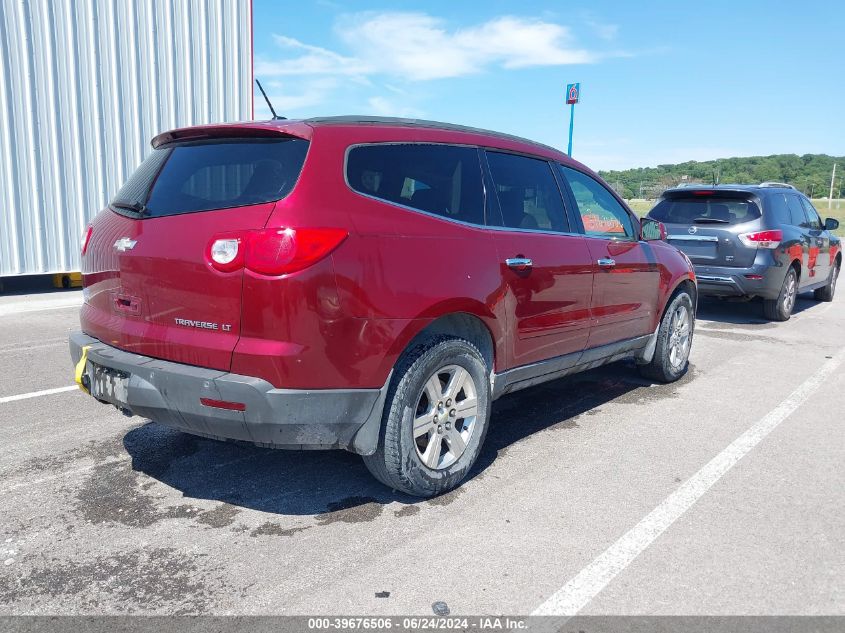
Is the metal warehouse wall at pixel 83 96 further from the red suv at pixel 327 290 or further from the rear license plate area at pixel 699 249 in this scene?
the rear license plate area at pixel 699 249

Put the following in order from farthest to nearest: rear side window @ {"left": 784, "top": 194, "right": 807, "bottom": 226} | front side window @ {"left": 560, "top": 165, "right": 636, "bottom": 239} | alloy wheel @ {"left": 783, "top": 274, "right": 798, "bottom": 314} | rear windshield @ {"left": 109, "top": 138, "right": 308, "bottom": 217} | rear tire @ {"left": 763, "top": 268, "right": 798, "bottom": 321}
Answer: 1. rear side window @ {"left": 784, "top": 194, "right": 807, "bottom": 226}
2. alloy wheel @ {"left": 783, "top": 274, "right": 798, "bottom": 314}
3. rear tire @ {"left": 763, "top": 268, "right": 798, "bottom": 321}
4. front side window @ {"left": 560, "top": 165, "right": 636, "bottom": 239}
5. rear windshield @ {"left": 109, "top": 138, "right": 308, "bottom": 217}

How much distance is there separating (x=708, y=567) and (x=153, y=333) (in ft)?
8.39

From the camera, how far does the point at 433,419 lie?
343 centimetres

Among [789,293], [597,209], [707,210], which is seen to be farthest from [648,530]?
[789,293]

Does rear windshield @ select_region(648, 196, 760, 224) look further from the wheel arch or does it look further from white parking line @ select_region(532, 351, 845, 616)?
the wheel arch

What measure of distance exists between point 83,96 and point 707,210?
8.80 metres

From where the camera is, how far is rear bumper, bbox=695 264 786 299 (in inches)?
339

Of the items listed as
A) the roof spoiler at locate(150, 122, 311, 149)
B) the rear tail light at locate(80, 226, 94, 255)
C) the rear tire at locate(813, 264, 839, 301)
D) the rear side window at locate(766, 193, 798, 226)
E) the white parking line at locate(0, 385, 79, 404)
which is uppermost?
the roof spoiler at locate(150, 122, 311, 149)

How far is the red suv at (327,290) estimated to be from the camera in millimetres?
2848

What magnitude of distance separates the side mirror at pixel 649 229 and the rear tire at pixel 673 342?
0.67 m

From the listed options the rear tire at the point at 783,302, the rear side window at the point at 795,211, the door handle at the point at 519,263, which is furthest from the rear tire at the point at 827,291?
the door handle at the point at 519,263

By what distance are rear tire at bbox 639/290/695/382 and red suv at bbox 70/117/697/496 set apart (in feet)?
6.32

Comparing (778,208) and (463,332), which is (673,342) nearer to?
(463,332)

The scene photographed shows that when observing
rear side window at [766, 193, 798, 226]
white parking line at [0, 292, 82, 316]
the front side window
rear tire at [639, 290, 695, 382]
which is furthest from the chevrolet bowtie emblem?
rear side window at [766, 193, 798, 226]
